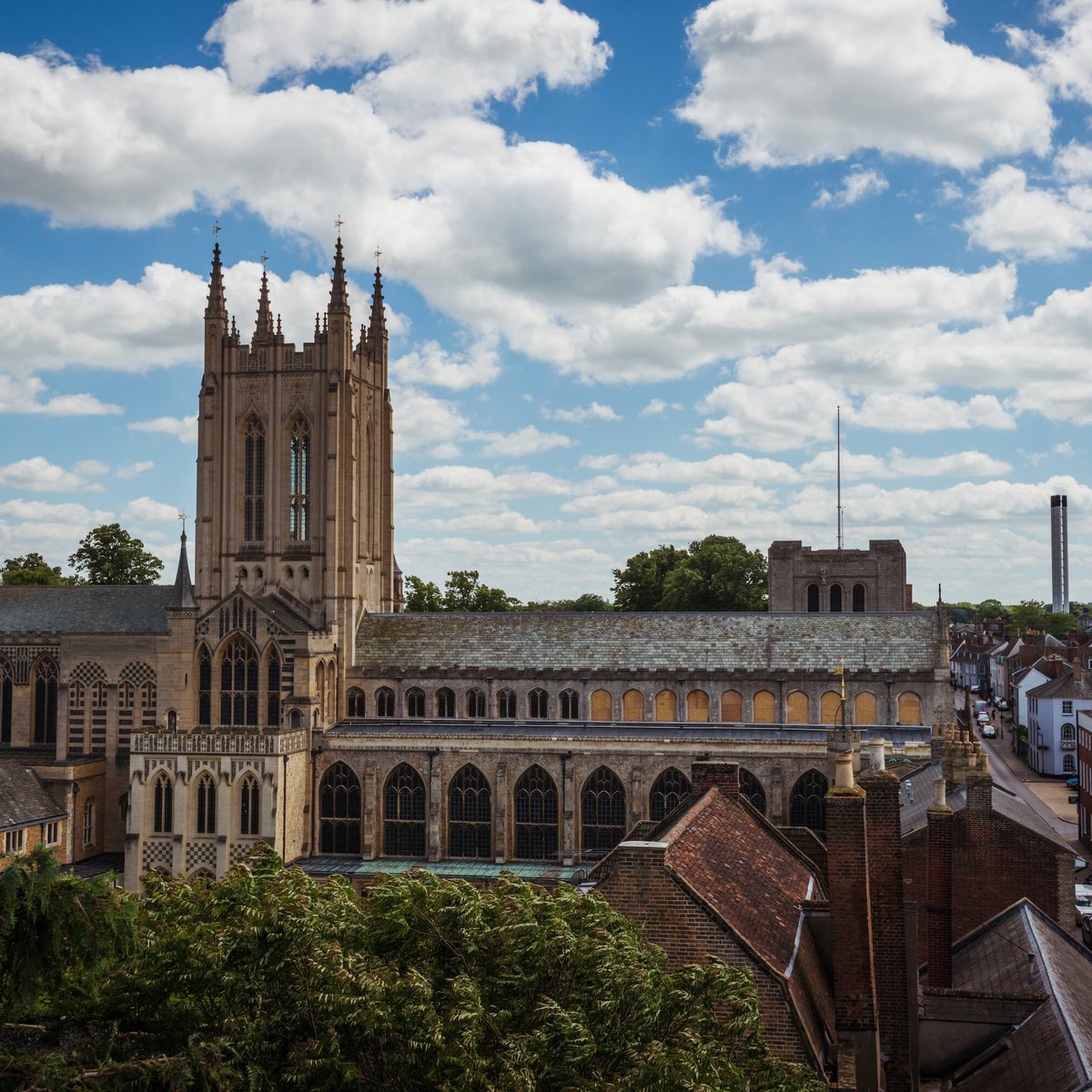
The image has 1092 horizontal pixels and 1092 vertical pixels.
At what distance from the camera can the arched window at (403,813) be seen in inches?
2073

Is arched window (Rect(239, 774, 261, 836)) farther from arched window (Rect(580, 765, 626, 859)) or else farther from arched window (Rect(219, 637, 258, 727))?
arched window (Rect(580, 765, 626, 859))

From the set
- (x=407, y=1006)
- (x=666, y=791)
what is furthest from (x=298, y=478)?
(x=407, y=1006)

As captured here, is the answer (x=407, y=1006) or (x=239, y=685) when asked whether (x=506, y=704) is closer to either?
(x=239, y=685)

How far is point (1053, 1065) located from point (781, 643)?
1462 inches

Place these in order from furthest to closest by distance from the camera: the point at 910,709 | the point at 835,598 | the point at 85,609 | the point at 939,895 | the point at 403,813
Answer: the point at 835,598, the point at 85,609, the point at 910,709, the point at 403,813, the point at 939,895

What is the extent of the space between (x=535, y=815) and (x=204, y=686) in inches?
676

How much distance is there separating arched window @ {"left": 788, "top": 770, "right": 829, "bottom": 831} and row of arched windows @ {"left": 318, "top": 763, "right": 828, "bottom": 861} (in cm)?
88

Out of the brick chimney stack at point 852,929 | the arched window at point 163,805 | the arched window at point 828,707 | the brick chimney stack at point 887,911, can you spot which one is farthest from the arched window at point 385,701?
the brick chimney stack at point 852,929

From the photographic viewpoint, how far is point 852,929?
19.0m

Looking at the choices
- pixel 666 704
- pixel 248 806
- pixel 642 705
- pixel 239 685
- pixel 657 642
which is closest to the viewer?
pixel 248 806

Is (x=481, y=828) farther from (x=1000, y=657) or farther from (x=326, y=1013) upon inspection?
(x=1000, y=657)

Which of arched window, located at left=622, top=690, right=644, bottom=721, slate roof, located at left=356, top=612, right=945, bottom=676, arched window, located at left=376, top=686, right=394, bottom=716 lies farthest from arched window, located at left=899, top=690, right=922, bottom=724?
arched window, located at left=376, top=686, right=394, bottom=716

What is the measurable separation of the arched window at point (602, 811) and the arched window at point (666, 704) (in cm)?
530

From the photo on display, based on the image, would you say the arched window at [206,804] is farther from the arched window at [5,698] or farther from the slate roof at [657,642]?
the arched window at [5,698]
